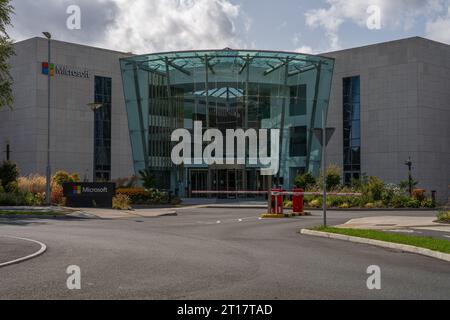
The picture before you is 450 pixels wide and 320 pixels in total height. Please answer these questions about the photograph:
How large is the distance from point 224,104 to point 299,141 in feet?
24.6

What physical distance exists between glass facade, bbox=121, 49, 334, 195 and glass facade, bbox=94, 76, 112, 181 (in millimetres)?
6934

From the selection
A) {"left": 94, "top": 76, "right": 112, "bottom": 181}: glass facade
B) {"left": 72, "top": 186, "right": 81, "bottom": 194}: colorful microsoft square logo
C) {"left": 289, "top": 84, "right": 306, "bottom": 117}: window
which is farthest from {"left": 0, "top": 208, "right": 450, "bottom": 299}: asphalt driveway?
{"left": 94, "top": 76, "right": 112, "bottom": 181}: glass facade

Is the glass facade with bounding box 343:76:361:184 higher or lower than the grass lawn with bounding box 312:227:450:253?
higher

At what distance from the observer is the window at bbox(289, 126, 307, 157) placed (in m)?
49.9

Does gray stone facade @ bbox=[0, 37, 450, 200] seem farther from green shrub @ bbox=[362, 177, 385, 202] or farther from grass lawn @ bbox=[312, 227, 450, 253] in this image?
grass lawn @ bbox=[312, 227, 450, 253]

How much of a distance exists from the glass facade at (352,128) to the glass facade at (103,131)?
80.0 feet

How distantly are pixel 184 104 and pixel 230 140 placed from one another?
5360 millimetres

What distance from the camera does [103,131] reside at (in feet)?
193

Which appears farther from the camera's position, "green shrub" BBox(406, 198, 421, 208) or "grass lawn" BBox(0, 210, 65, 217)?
"green shrub" BBox(406, 198, 421, 208)

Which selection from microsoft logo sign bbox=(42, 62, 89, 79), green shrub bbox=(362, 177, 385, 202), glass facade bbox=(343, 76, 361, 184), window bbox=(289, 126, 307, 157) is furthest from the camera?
microsoft logo sign bbox=(42, 62, 89, 79)

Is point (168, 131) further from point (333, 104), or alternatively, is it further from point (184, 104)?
point (333, 104)

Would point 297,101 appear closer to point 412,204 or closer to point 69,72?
point 412,204
